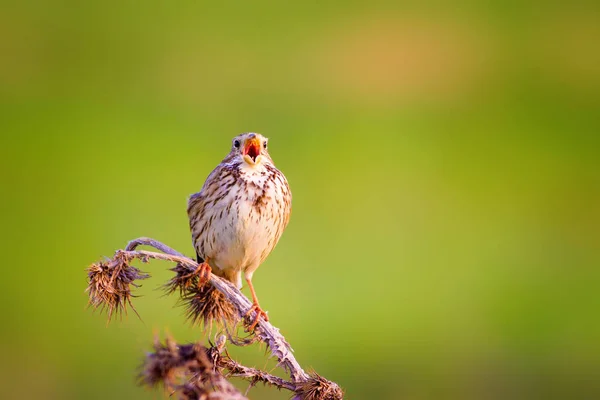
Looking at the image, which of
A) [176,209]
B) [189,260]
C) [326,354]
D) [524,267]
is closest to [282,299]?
[326,354]

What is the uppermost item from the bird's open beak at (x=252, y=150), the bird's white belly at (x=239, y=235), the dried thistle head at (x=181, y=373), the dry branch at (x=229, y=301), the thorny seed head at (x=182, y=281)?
the bird's open beak at (x=252, y=150)

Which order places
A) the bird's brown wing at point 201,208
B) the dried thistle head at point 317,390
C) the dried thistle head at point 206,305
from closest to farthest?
the dried thistle head at point 317,390
the dried thistle head at point 206,305
the bird's brown wing at point 201,208

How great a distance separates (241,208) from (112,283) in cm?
209

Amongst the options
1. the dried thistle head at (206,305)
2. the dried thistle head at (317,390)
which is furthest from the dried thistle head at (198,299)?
the dried thistle head at (317,390)

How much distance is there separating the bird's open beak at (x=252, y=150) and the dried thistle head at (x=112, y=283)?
2.08 meters

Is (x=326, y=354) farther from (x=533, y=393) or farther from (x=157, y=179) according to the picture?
(x=157, y=179)

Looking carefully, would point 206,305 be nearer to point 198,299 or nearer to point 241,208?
point 198,299

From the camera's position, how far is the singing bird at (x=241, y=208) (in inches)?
274

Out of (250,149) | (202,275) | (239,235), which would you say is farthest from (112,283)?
(250,149)

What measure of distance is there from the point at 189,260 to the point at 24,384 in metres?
7.90

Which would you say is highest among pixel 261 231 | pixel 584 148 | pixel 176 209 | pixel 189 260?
pixel 584 148

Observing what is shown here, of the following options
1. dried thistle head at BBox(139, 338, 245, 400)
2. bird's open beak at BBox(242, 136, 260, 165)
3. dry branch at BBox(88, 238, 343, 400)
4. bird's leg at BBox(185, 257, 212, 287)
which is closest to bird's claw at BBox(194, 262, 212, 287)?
bird's leg at BBox(185, 257, 212, 287)

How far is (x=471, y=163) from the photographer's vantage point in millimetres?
21375

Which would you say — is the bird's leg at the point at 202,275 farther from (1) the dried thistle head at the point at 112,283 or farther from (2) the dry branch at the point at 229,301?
(1) the dried thistle head at the point at 112,283
